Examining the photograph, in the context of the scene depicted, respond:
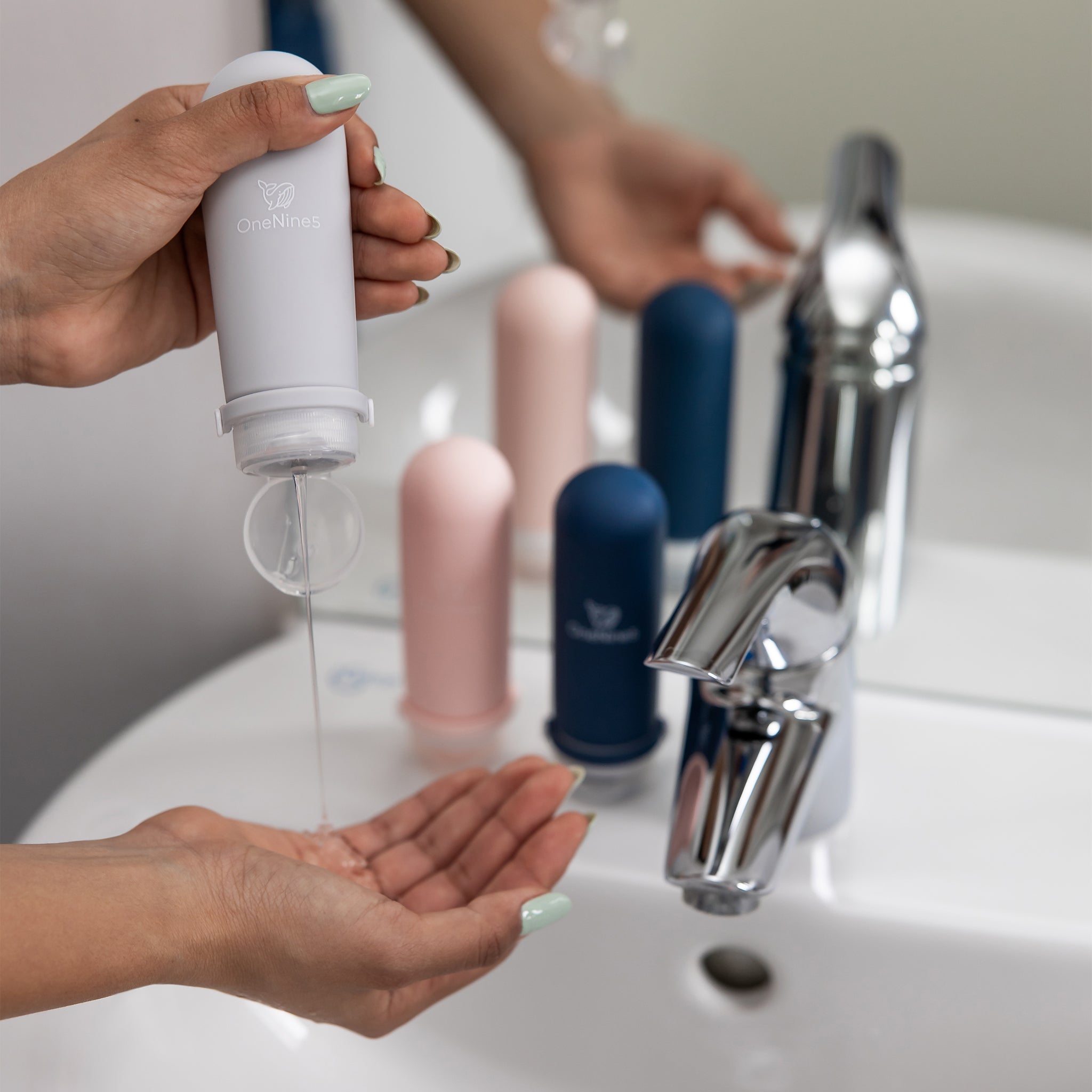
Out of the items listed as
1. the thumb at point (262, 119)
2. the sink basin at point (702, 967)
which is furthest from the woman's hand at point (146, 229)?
the sink basin at point (702, 967)

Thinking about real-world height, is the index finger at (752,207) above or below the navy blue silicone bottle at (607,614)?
above

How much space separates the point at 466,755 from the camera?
584 millimetres

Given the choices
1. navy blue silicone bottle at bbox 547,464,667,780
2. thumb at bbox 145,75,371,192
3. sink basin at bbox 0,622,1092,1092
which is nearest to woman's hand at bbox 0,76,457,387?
thumb at bbox 145,75,371,192

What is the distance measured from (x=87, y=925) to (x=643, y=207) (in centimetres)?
47

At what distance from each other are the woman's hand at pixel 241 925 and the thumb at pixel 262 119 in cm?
23

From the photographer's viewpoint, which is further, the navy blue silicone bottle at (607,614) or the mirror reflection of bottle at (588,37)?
the mirror reflection of bottle at (588,37)

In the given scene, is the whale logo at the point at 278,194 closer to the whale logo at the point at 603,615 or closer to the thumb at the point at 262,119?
the thumb at the point at 262,119

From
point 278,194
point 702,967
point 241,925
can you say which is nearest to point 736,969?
point 702,967

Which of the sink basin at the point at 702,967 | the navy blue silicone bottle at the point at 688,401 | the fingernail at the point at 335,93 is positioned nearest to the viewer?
the fingernail at the point at 335,93

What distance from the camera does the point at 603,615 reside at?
51 centimetres

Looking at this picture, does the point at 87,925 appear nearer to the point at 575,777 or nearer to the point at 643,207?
the point at 575,777

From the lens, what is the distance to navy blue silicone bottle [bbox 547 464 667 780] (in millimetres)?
500

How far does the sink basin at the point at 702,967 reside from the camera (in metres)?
0.49

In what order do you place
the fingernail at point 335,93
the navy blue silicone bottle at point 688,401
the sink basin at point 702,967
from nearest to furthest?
the fingernail at point 335,93 < the sink basin at point 702,967 < the navy blue silicone bottle at point 688,401
